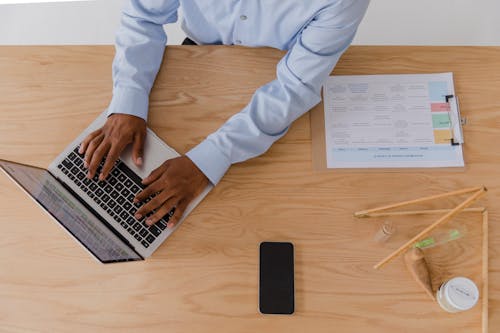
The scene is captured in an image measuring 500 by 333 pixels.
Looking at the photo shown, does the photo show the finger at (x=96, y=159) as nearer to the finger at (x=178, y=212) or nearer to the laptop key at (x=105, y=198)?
the laptop key at (x=105, y=198)

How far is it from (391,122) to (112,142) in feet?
2.28

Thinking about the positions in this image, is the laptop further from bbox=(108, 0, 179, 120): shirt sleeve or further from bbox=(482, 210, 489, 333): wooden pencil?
bbox=(482, 210, 489, 333): wooden pencil

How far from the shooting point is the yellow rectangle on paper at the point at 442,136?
1045 millimetres

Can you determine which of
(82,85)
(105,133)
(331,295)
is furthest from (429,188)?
(82,85)

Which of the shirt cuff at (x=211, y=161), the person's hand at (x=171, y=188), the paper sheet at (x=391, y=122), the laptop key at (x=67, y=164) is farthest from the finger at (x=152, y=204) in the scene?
the paper sheet at (x=391, y=122)

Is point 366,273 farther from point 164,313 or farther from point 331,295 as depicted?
point 164,313

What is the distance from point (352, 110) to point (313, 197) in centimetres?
26

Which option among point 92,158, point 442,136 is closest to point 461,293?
point 442,136

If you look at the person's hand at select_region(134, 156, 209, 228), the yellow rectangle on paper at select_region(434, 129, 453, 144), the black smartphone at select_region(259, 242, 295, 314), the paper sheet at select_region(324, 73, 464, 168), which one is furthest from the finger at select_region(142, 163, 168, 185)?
the yellow rectangle on paper at select_region(434, 129, 453, 144)

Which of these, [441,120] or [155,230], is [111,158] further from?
[441,120]

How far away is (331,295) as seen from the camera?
36.7 inches

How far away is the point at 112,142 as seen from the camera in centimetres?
100

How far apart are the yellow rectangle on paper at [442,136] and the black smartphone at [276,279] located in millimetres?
457

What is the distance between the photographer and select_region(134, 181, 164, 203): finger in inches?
38.0
